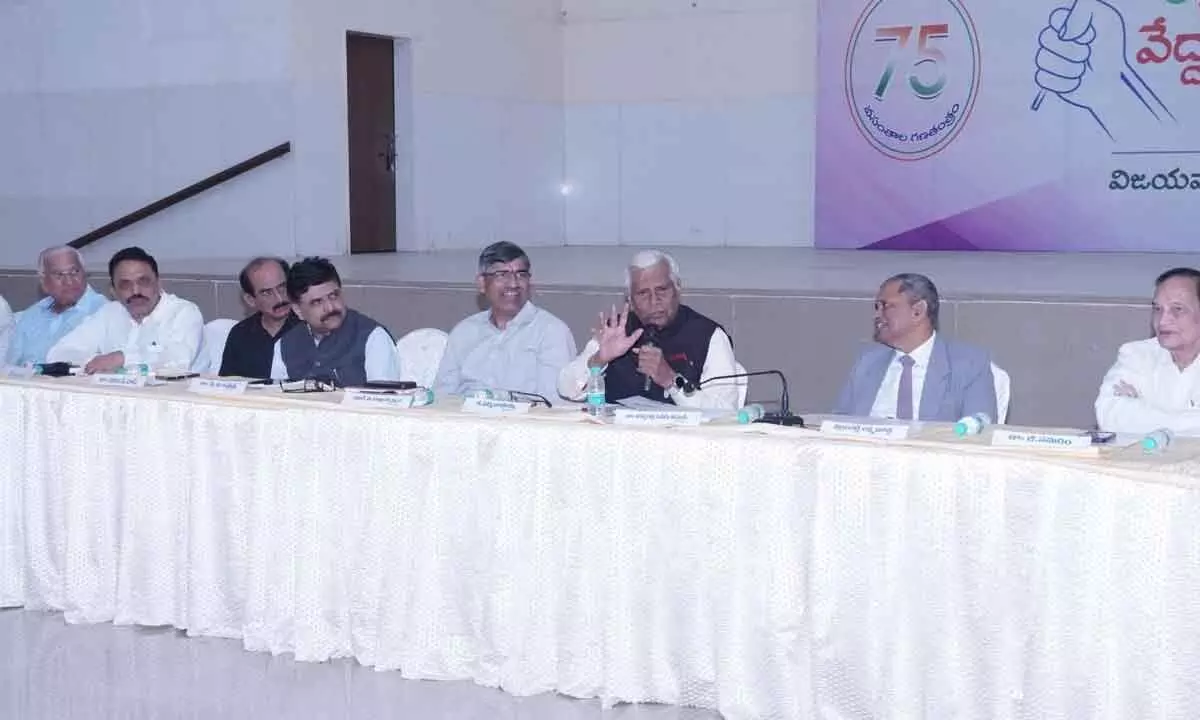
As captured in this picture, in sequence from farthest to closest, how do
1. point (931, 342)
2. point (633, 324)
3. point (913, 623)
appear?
point (633, 324) < point (931, 342) < point (913, 623)

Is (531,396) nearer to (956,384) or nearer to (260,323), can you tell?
(956,384)

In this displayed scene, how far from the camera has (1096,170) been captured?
31.4ft

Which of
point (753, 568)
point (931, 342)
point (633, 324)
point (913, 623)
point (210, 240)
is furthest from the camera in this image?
point (210, 240)

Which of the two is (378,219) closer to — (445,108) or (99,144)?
(445,108)

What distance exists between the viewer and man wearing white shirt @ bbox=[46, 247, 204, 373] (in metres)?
4.63

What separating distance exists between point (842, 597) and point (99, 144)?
8.21 m

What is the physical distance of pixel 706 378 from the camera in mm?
3787

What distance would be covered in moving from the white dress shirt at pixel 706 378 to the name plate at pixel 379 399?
776mm

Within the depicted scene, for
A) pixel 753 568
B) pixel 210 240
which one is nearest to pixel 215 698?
pixel 753 568

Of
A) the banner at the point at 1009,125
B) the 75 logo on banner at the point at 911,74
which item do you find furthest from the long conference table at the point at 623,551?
the 75 logo on banner at the point at 911,74

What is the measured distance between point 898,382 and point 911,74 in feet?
23.1

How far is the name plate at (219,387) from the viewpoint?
339 cm

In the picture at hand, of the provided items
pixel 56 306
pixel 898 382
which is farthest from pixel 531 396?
pixel 56 306

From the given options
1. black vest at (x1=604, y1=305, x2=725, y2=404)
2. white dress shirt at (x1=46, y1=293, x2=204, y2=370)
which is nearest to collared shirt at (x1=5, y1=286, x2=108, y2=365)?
white dress shirt at (x1=46, y1=293, x2=204, y2=370)
